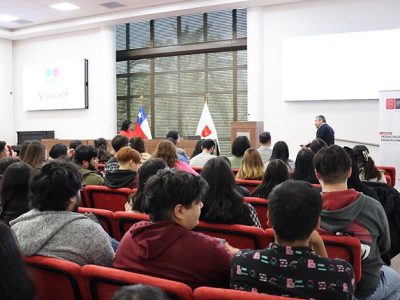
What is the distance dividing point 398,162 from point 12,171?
21.8 feet

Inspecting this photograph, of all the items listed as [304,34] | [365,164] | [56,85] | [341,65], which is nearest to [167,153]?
[365,164]

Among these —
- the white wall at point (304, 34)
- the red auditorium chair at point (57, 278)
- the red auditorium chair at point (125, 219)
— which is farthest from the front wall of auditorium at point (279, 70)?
Result: the red auditorium chair at point (57, 278)

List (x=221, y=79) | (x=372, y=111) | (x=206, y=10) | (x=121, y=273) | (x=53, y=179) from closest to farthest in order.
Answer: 1. (x=121, y=273)
2. (x=53, y=179)
3. (x=372, y=111)
4. (x=206, y=10)
5. (x=221, y=79)

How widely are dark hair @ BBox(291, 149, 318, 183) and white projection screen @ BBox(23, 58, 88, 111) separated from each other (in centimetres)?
882

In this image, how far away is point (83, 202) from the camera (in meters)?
3.63

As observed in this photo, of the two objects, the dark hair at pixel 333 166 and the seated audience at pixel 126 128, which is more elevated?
the seated audience at pixel 126 128

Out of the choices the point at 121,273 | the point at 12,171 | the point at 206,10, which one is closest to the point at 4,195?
the point at 12,171

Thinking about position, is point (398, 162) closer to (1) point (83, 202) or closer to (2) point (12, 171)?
(1) point (83, 202)

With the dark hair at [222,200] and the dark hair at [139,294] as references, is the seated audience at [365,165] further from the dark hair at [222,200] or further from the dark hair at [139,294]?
the dark hair at [139,294]

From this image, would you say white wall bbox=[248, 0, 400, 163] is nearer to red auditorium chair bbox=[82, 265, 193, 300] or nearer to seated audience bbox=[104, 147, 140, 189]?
seated audience bbox=[104, 147, 140, 189]

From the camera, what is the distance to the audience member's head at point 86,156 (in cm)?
392

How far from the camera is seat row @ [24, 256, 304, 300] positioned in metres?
1.25

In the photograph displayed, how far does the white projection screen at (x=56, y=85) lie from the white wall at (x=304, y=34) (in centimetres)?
484

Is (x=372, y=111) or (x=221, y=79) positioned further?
(x=221, y=79)
